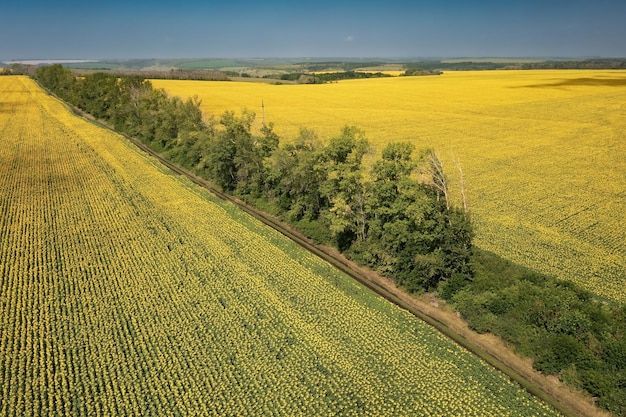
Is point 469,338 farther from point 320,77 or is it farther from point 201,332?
point 320,77

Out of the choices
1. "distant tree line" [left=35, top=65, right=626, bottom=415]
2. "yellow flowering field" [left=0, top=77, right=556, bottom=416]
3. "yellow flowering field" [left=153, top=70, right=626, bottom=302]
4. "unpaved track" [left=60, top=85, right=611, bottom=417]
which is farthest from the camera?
"yellow flowering field" [left=153, top=70, right=626, bottom=302]

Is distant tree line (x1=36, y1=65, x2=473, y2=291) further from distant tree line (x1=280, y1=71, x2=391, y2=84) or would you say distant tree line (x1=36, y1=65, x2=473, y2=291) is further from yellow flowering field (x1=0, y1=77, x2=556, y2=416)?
distant tree line (x1=280, y1=71, x2=391, y2=84)

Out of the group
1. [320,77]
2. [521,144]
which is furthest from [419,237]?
[320,77]

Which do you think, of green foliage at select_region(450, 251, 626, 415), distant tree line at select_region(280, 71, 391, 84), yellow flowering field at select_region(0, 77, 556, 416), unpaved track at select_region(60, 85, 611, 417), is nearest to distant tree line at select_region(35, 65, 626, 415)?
green foliage at select_region(450, 251, 626, 415)

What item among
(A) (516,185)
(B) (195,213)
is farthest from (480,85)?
(B) (195,213)

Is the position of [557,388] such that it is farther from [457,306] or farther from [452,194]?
[452,194]

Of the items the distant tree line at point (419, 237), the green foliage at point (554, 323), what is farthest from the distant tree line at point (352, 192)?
the green foliage at point (554, 323)

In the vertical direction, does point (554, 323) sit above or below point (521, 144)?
below
